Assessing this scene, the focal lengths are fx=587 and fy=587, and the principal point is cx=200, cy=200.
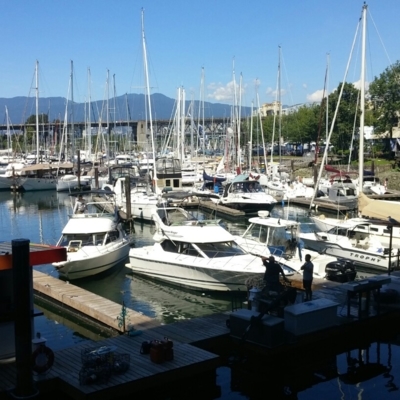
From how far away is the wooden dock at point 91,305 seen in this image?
16.3 meters

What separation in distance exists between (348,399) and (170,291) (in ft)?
35.7

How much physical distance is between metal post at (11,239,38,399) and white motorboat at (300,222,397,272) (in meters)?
17.1

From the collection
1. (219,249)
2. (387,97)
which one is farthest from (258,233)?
(387,97)

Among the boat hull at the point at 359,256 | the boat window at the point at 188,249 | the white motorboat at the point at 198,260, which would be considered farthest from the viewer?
the boat hull at the point at 359,256

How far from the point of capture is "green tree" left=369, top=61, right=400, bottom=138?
72.8m

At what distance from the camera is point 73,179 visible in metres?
66.3

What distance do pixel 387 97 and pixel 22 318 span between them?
2742 inches

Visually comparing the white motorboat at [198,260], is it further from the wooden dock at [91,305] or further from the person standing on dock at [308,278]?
the wooden dock at [91,305]

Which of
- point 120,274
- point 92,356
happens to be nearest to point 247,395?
point 92,356

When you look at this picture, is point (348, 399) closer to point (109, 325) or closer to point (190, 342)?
point (190, 342)

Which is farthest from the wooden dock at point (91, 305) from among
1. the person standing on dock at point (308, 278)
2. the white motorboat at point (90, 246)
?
the person standing on dock at point (308, 278)

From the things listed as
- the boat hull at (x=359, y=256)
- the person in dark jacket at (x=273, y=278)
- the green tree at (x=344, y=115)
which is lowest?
the boat hull at (x=359, y=256)

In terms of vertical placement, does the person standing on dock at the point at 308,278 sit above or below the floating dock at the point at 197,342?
above

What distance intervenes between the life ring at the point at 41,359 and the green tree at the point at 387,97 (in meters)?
67.1
